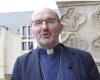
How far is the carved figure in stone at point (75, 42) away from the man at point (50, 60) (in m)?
1.09

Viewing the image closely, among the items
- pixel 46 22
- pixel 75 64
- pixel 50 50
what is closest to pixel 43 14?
pixel 46 22

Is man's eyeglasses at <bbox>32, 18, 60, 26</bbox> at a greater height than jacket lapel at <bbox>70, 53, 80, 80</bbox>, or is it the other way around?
man's eyeglasses at <bbox>32, 18, 60, 26</bbox>

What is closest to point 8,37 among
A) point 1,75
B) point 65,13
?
point 1,75

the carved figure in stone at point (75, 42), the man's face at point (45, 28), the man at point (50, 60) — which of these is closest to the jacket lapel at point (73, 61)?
the man at point (50, 60)

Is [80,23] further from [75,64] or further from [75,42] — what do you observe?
[75,64]

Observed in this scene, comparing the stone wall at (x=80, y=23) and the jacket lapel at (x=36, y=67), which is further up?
the stone wall at (x=80, y=23)

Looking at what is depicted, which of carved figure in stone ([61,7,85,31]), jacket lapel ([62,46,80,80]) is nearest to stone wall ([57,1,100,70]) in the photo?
carved figure in stone ([61,7,85,31])

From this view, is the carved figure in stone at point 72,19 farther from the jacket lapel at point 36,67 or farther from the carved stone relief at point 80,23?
the jacket lapel at point 36,67

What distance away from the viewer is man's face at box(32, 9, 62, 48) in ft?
5.98

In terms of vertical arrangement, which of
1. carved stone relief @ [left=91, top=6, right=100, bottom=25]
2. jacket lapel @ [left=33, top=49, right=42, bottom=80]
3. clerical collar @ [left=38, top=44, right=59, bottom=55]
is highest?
carved stone relief @ [left=91, top=6, right=100, bottom=25]

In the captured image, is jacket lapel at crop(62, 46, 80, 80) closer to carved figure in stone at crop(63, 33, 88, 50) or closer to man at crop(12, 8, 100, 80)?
man at crop(12, 8, 100, 80)

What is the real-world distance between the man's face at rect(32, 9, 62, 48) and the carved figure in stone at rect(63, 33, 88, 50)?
46.5 inches

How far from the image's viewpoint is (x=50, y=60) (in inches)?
74.2

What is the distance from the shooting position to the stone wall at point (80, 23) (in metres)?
3.03
